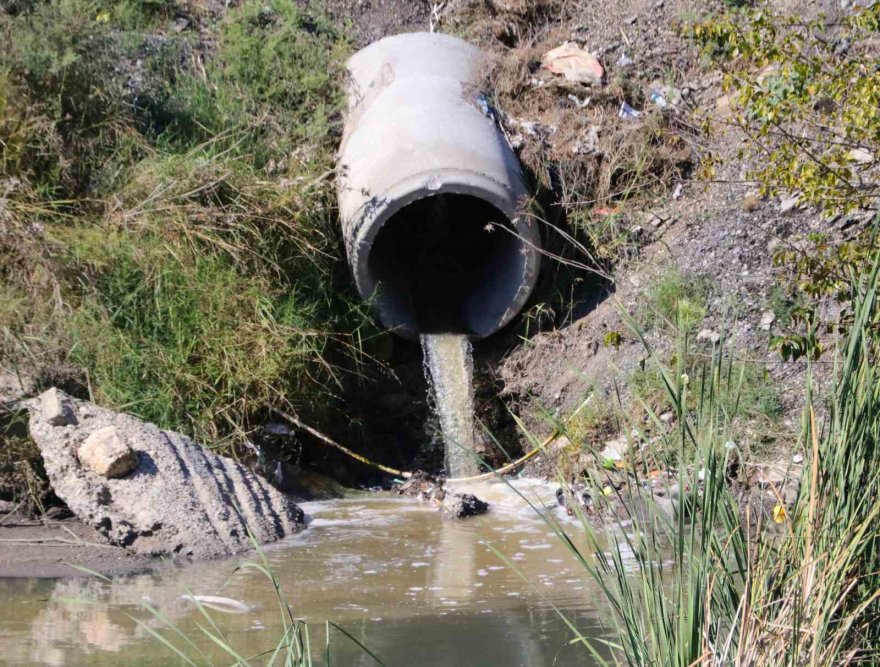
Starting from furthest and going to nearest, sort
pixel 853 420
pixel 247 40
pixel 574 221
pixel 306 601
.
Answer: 1. pixel 247 40
2. pixel 574 221
3. pixel 306 601
4. pixel 853 420

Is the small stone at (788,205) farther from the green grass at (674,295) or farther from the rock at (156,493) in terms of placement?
the rock at (156,493)

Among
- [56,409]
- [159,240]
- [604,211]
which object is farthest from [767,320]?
[56,409]

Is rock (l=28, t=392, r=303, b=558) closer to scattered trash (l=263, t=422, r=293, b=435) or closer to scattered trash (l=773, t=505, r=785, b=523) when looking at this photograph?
scattered trash (l=263, t=422, r=293, b=435)

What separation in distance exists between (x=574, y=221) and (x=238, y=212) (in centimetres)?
233

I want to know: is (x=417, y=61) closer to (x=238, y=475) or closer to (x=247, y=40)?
(x=247, y=40)

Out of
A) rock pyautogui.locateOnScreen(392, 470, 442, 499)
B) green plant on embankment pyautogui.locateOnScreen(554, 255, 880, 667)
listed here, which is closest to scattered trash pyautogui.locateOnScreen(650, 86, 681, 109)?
rock pyautogui.locateOnScreen(392, 470, 442, 499)

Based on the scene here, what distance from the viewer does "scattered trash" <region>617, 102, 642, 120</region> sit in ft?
25.9

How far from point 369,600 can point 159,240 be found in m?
2.78

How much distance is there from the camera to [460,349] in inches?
269

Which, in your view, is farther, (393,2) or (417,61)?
(393,2)

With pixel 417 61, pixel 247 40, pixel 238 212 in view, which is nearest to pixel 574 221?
pixel 417 61

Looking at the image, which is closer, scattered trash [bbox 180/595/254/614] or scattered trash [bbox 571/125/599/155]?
scattered trash [bbox 180/595/254/614]

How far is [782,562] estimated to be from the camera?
2346mm

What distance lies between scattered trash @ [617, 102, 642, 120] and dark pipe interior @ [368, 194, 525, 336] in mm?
1187
